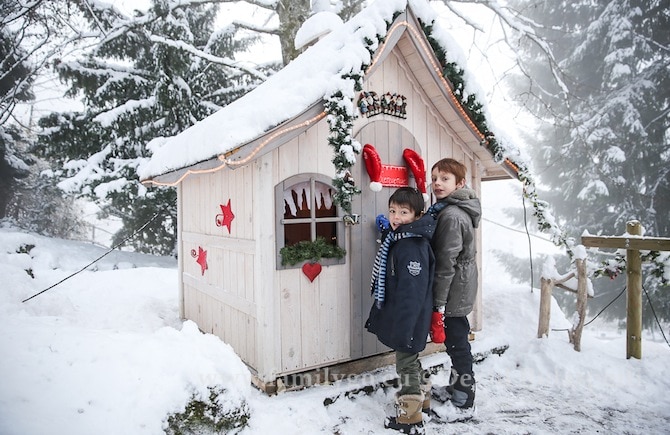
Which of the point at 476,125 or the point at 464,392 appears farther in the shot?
the point at 476,125

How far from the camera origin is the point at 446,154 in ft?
15.1

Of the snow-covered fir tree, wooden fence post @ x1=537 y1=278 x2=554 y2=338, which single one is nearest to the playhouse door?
wooden fence post @ x1=537 y1=278 x2=554 y2=338

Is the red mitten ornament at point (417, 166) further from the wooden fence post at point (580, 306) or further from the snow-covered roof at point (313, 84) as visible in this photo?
the wooden fence post at point (580, 306)

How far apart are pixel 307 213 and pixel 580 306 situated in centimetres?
355

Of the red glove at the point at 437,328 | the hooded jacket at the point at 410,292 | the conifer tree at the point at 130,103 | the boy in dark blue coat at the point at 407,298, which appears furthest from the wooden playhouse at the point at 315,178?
the conifer tree at the point at 130,103

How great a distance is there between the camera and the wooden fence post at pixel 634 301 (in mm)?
4117

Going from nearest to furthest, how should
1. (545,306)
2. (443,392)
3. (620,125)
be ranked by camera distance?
(443,392), (545,306), (620,125)

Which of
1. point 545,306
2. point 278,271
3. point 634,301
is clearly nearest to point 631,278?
point 634,301

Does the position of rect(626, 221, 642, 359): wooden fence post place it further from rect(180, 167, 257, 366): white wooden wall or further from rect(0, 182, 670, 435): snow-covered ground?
rect(180, 167, 257, 366): white wooden wall

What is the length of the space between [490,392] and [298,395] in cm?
195

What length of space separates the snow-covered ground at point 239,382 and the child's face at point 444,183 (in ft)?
6.38

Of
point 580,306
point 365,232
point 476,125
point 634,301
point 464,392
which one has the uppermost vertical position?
point 476,125

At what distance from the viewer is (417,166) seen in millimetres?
4074

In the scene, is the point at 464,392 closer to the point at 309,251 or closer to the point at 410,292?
the point at 410,292
